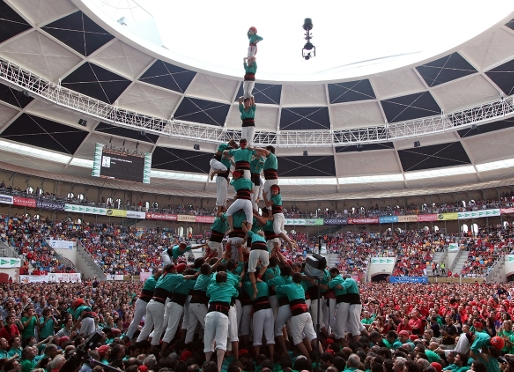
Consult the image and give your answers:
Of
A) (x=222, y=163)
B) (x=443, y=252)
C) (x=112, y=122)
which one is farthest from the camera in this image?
(x=443, y=252)

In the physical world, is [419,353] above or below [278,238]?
below

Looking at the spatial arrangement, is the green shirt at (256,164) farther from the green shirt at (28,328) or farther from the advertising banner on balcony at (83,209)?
the advertising banner on balcony at (83,209)

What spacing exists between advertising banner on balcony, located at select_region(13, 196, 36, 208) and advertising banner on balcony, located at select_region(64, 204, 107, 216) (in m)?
2.95

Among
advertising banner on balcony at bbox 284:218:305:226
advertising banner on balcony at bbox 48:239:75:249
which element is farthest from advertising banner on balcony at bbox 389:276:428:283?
advertising banner on balcony at bbox 48:239:75:249

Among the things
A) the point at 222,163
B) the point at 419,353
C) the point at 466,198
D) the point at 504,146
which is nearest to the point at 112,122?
the point at 222,163

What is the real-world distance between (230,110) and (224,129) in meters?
1.74

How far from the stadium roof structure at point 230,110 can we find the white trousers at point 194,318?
21.4 m

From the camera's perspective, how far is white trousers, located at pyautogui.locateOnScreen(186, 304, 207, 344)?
8.68 m

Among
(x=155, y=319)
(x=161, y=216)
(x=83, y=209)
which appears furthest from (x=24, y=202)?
(x=155, y=319)

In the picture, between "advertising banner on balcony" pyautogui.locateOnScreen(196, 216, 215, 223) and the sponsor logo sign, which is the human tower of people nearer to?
"advertising banner on balcony" pyautogui.locateOnScreen(196, 216, 215, 223)

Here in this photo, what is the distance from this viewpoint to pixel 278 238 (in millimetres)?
11422

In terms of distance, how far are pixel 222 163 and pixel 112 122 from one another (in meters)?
21.8

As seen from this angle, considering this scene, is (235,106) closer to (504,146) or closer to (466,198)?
(504,146)

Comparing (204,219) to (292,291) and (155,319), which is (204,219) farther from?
(292,291)
